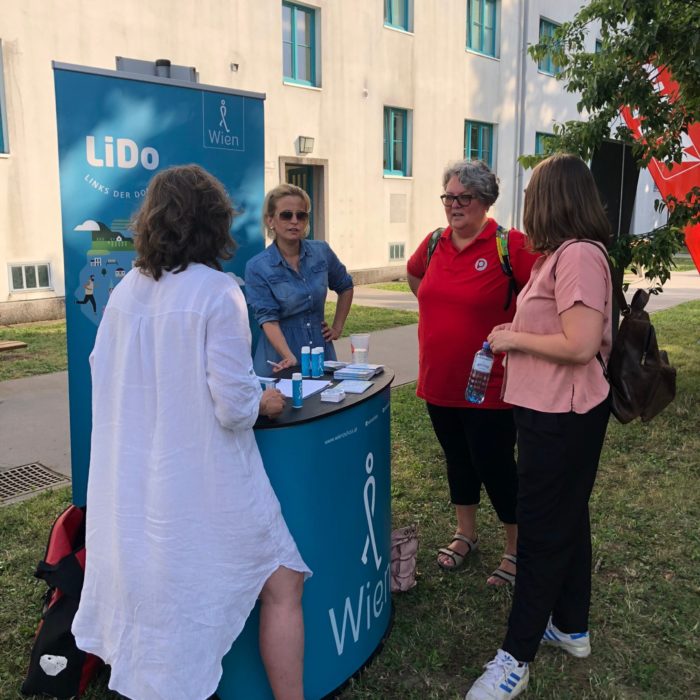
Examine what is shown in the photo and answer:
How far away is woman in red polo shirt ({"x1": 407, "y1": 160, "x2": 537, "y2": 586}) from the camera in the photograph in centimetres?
305

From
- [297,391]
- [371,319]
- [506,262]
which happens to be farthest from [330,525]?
[371,319]

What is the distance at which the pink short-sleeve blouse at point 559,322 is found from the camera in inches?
88.9

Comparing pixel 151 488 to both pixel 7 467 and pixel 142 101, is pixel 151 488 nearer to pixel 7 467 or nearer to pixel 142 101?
pixel 142 101

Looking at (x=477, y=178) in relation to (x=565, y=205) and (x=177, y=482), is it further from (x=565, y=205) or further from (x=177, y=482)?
(x=177, y=482)

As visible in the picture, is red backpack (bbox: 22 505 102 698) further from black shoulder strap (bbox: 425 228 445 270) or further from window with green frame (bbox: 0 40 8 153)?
window with green frame (bbox: 0 40 8 153)

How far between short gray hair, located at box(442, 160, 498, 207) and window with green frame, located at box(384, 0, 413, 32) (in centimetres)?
1369

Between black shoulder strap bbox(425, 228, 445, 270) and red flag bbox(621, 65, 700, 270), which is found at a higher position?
red flag bbox(621, 65, 700, 270)

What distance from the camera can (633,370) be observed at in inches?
98.5

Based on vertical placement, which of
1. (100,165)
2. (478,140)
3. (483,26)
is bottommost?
(100,165)

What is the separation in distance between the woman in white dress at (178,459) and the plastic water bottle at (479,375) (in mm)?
1027

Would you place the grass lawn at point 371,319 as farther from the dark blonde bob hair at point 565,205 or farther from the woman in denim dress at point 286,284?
the dark blonde bob hair at point 565,205

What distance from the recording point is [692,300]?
1375 centimetres


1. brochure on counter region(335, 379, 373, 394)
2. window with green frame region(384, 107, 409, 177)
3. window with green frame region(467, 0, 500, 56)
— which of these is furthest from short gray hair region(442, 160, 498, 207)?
window with green frame region(467, 0, 500, 56)

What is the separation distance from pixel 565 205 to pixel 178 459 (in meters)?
1.46
